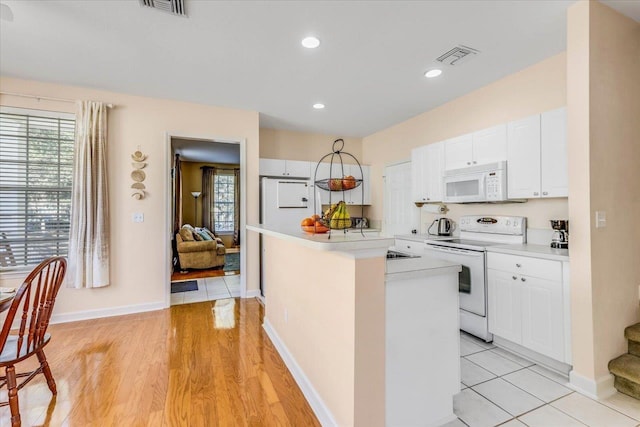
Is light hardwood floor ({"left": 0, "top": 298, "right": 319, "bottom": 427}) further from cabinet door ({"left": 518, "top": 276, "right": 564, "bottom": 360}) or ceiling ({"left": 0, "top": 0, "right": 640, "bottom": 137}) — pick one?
ceiling ({"left": 0, "top": 0, "right": 640, "bottom": 137})

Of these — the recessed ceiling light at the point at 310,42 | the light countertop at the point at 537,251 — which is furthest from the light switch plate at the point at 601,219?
the recessed ceiling light at the point at 310,42

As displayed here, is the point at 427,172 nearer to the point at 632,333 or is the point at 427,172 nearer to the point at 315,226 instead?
the point at 632,333

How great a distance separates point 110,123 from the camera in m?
3.55

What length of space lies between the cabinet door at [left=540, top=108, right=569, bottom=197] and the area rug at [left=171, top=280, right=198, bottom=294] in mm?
4804

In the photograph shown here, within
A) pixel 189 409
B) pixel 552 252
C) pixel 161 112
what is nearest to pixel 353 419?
pixel 189 409

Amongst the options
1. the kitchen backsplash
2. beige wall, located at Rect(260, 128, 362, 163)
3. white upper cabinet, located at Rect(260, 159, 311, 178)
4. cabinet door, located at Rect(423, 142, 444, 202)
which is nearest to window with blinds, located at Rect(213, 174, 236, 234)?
beige wall, located at Rect(260, 128, 362, 163)

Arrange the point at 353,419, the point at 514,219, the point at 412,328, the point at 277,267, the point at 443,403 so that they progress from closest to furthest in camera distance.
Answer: the point at 353,419
the point at 412,328
the point at 443,403
the point at 277,267
the point at 514,219

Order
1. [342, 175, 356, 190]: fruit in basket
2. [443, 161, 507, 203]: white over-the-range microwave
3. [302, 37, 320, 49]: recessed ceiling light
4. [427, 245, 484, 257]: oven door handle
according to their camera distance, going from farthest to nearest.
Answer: [443, 161, 507, 203]: white over-the-range microwave, [427, 245, 484, 257]: oven door handle, [302, 37, 320, 49]: recessed ceiling light, [342, 175, 356, 190]: fruit in basket

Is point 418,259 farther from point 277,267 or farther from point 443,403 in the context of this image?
point 277,267

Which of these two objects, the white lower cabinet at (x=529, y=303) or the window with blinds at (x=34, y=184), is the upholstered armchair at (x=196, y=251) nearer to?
A: the window with blinds at (x=34, y=184)

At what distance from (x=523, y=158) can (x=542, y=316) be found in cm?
145

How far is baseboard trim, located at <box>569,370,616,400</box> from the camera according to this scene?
1.95m

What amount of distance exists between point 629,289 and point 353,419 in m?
2.41

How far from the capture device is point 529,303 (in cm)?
238
